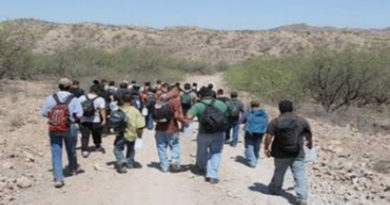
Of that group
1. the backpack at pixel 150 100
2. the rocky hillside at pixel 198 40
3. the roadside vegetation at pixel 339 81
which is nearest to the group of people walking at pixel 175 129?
the backpack at pixel 150 100

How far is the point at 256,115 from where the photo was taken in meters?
12.4

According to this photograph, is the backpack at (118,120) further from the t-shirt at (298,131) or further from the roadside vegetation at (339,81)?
the roadside vegetation at (339,81)

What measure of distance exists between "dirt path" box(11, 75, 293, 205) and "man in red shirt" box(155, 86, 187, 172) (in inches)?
10.4

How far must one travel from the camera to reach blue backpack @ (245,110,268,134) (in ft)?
40.7

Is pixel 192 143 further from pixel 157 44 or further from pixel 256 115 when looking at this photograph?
pixel 157 44

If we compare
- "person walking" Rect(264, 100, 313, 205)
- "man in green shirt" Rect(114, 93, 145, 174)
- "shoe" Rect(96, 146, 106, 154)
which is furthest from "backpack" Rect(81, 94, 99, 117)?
"person walking" Rect(264, 100, 313, 205)

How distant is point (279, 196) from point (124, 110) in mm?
3328

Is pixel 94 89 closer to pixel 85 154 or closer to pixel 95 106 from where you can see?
pixel 95 106

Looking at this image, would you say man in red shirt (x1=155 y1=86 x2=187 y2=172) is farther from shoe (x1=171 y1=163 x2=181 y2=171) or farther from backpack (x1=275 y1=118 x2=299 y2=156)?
backpack (x1=275 y1=118 x2=299 y2=156)

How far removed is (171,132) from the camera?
37.2ft

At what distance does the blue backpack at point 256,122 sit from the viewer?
12.4 m

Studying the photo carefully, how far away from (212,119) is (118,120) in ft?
5.89

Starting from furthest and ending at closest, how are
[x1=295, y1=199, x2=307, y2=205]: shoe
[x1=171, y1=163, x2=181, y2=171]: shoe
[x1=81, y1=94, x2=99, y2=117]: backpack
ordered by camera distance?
1. [x1=81, y1=94, x2=99, y2=117]: backpack
2. [x1=171, y1=163, x2=181, y2=171]: shoe
3. [x1=295, y1=199, x2=307, y2=205]: shoe

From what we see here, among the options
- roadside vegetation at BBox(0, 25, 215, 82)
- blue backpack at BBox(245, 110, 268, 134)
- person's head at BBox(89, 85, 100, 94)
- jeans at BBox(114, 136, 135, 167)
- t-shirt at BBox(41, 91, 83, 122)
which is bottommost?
jeans at BBox(114, 136, 135, 167)
